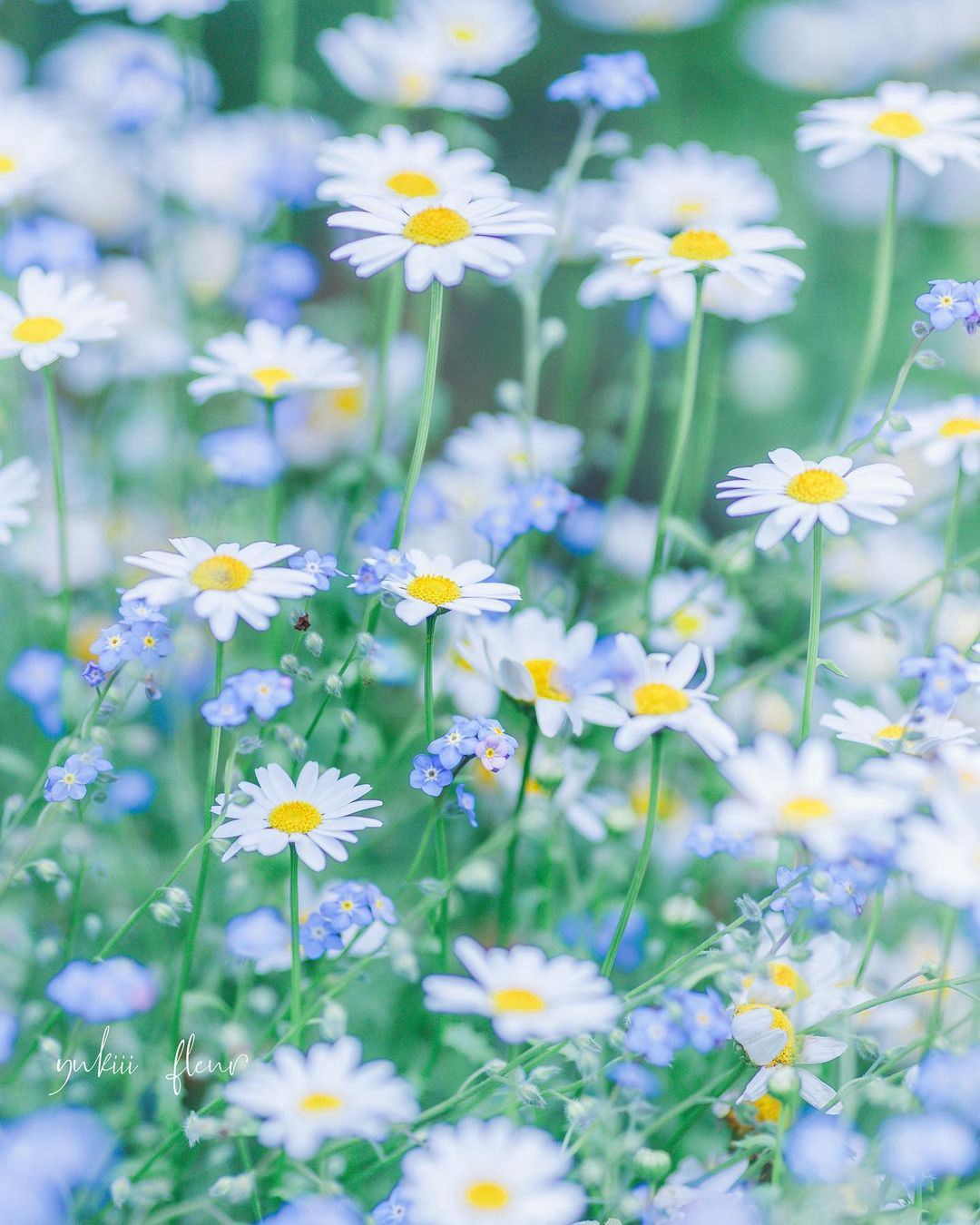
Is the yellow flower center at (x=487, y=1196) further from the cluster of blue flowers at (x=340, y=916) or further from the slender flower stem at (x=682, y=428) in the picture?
the slender flower stem at (x=682, y=428)

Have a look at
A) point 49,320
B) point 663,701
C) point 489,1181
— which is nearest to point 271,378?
point 49,320

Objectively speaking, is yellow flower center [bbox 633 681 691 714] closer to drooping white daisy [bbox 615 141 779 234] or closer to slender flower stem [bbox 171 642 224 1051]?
slender flower stem [bbox 171 642 224 1051]

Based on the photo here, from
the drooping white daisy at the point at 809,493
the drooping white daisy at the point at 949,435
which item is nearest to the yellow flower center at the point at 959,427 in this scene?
the drooping white daisy at the point at 949,435

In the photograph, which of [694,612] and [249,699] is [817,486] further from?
[694,612]

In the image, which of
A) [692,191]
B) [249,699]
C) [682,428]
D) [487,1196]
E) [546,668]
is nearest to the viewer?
[487,1196]

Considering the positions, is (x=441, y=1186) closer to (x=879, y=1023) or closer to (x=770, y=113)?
(x=879, y=1023)

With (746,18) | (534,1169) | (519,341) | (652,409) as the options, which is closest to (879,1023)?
(534,1169)
